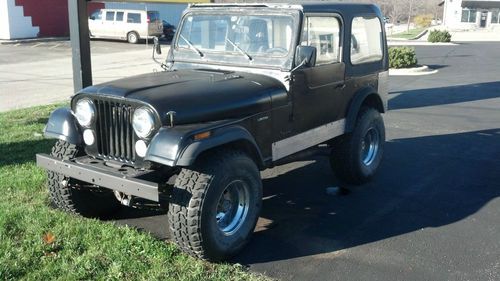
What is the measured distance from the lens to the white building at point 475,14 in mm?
58875

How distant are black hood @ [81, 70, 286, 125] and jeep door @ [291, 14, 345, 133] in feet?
0.96

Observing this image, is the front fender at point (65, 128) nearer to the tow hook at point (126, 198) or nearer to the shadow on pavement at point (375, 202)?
the tow hook at point (126, 198)

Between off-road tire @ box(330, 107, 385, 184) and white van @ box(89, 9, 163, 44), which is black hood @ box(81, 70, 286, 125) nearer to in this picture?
off-road tire @ box(330, 107, 385, 184)

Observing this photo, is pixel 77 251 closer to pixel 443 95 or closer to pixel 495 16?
pixel 443 95

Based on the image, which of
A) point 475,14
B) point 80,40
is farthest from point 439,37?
point 80,40

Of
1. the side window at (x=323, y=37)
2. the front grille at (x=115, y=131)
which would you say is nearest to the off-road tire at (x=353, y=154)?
the side window at (x=323, y=37)

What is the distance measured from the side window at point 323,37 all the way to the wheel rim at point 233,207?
154 centimetres

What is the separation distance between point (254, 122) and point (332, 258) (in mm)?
1229

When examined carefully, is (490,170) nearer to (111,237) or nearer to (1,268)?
(111,237)

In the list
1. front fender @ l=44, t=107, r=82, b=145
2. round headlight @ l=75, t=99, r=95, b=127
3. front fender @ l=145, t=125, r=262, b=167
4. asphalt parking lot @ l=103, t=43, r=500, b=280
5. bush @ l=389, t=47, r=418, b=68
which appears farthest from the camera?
bush @ l=389, t=47, r=418, b=68

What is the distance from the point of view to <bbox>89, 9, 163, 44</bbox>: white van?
→ 30.4m

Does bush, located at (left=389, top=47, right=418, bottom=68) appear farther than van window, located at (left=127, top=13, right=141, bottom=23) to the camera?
No

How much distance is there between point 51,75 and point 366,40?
1287 cm

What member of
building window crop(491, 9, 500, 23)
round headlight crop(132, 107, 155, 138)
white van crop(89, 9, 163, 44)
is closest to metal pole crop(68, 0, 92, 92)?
round headlight crop(132, 107, 155, 138)
